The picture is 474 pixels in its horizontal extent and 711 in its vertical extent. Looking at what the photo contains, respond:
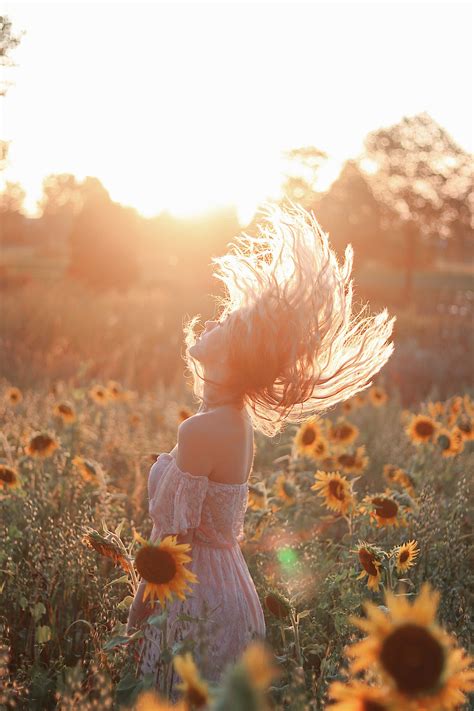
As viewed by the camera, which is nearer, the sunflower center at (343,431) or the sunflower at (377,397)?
the sunflower center at (343,431)

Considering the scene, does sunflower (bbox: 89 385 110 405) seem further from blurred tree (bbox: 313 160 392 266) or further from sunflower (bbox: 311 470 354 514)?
blurred tree (bbox: 313 160 392 266)

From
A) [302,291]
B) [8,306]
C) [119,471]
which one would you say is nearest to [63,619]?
[302,291]

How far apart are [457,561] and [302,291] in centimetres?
152

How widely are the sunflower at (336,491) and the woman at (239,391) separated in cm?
73

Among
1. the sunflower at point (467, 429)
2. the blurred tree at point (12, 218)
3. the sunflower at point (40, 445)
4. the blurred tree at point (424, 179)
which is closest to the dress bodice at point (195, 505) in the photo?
the sunflower at point (40, 445)

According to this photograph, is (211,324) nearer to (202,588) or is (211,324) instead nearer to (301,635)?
(202,588)

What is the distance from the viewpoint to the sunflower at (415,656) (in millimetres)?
→ 1094

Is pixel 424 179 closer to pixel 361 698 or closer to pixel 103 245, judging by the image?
pixel 103 245

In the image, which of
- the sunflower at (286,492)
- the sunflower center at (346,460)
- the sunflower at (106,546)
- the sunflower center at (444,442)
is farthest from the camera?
the sunflower center at (444,442)

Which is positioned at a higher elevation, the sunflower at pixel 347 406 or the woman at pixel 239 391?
the woman at pixel 239 391

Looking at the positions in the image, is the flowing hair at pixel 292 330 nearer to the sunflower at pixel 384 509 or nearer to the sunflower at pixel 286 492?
the sunflower at pixel 384 509

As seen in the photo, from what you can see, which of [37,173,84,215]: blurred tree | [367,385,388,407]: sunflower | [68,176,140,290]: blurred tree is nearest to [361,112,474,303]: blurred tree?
[68,176,140,290]: blurred tree

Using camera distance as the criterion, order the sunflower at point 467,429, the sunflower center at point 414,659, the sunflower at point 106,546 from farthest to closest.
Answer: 1. the sunflower at point 467,429
2. the sunflower at point 106,546
3. the sunflower center at point 414,659

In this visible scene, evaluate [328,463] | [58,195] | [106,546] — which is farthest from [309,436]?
[58,195]
